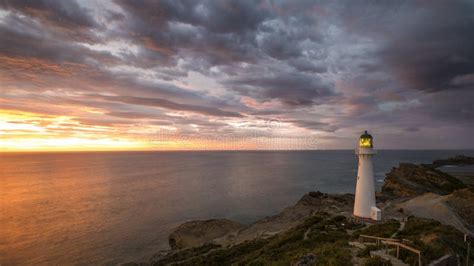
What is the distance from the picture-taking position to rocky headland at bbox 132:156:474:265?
1302 cm

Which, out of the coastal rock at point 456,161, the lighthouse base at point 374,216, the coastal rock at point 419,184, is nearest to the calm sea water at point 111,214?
the coastal rock at point 419,184

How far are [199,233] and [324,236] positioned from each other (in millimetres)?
16921

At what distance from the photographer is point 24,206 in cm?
4944

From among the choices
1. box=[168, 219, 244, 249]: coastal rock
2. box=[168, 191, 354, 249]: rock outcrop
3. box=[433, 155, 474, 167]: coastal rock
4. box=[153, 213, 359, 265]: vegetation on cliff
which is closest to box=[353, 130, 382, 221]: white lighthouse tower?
box=[153, 213, 359, 265]: vegetation on cliff

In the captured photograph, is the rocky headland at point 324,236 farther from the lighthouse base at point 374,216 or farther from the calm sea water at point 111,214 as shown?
the calm sea water at point 111,214

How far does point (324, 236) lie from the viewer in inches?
778

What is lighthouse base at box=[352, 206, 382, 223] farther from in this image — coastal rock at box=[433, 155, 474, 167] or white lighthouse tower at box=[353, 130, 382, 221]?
coastal rock at box=[433, 155, 474, 167]

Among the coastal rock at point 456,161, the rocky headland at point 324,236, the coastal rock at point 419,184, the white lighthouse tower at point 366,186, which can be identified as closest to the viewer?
the rocky headland at point 324,236

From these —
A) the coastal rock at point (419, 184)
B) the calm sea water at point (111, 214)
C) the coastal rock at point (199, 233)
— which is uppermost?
the coastal rock at point (419, 184)

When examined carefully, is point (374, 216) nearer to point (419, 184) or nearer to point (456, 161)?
point (419, 184)

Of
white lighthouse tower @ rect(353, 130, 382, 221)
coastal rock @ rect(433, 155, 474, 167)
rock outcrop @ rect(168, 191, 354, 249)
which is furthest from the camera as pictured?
coastal rock @ rect(433, 155, 474, 167)

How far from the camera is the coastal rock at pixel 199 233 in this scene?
29.7 metres

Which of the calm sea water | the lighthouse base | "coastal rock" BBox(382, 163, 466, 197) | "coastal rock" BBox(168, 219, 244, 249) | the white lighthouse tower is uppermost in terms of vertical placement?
the white lighthouse tower

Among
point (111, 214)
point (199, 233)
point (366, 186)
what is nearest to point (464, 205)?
point (366, 186)
